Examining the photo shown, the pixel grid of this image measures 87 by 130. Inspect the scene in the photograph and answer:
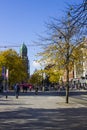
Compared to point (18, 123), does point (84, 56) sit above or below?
above

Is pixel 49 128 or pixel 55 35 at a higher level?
pixel 55 35

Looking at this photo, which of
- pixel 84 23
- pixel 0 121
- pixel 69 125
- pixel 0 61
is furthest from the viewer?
pixel 0 61

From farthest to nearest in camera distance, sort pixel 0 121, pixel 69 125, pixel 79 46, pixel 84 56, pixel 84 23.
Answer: pixel 84 56 < pixel 79 46 < pixel 0 121 < pixel 69 125 < pixel 84 23

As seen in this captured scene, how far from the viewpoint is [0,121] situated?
19328 mm

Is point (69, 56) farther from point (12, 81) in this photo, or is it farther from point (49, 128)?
point (12, 81)

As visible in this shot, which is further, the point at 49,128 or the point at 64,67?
the point at 64,67

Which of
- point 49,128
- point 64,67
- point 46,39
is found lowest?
point 49,128

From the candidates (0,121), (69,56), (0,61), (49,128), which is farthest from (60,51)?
(0,61)

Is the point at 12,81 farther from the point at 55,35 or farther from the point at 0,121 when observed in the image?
the point at 0,121

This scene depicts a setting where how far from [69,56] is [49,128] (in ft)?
67.5

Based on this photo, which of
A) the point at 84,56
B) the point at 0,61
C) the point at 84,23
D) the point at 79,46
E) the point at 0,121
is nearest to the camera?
the point at 84,23

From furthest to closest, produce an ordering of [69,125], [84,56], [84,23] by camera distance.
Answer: [84,56], [69,125], [84,23]

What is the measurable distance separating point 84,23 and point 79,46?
65.5 ft

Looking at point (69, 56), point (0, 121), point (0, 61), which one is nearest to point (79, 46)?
point (69, 56)
